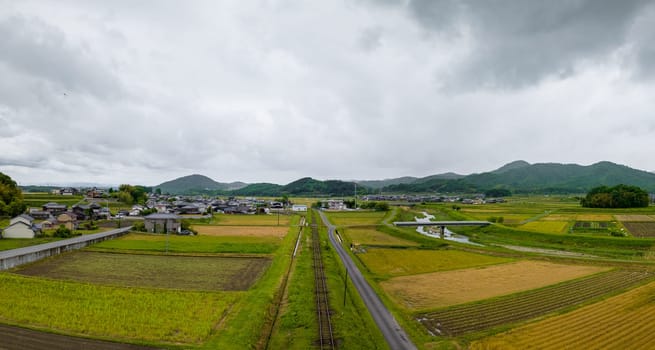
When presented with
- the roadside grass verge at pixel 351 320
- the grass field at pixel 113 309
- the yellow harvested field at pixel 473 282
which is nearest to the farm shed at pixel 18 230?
the grass field at pixel 113 309

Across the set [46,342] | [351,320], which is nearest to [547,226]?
[351,320]

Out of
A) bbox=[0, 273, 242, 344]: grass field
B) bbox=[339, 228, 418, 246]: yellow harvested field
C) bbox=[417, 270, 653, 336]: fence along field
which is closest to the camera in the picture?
bbox=[0, 273, 242, 344]: grass field

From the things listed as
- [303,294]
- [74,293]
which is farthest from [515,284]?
[74,293]

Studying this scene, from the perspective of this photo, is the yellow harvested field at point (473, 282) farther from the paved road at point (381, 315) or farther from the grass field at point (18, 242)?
the grass field at point (18, 242)

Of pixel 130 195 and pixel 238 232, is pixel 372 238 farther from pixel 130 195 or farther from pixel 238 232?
pixel 130 195

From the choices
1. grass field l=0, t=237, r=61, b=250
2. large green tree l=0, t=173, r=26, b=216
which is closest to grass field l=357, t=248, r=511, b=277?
grass field l=0, t=237, r=61, b=250

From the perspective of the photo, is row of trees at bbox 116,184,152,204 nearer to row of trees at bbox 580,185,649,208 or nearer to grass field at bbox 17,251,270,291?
grass field at bbox 17,251,270,291
